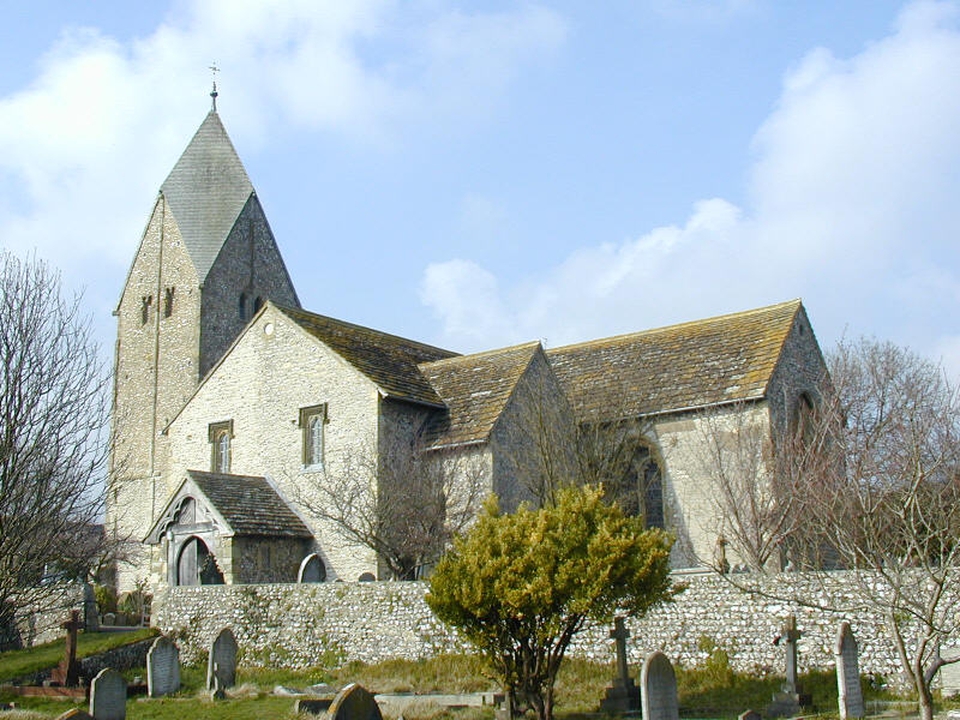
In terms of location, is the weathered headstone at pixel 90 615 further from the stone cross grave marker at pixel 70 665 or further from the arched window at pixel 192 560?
the stone cross grave marker at pixel 70 665

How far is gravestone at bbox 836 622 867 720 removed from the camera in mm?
16328

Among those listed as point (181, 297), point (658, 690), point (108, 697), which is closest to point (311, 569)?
point (108, 697)

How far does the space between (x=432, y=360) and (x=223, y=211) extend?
68.6ft

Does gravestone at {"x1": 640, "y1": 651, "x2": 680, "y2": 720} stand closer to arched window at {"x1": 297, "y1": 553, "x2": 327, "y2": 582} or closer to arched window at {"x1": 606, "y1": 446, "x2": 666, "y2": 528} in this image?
arched window at {"x1": 297, "y1": 553, "x2": 327, "y2": 582}

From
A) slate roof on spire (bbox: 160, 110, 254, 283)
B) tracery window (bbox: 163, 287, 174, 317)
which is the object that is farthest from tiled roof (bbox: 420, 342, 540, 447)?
tracery window (bbox: 163, 287, 174, 317)

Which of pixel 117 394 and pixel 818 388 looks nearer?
pixel 818 388

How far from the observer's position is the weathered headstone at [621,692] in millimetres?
18297

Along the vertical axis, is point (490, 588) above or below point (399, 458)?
below

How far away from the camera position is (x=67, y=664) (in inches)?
946

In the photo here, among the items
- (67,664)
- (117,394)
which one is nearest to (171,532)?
(67,664)

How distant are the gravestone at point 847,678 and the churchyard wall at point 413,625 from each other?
79.5 inches

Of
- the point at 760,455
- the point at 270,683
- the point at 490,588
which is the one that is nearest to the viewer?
the point at 490,588

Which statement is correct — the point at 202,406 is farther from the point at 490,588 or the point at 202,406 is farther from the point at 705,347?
the point at 490,588

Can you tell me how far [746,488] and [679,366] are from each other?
613 cm
